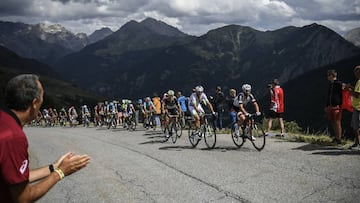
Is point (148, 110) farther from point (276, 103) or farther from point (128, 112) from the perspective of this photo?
point (276, 103)

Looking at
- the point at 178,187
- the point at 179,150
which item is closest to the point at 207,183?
the point at 178,187

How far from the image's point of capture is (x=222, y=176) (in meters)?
8.54

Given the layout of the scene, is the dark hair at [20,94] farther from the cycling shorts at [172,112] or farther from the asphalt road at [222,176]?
the cycling shorts at [172,112]

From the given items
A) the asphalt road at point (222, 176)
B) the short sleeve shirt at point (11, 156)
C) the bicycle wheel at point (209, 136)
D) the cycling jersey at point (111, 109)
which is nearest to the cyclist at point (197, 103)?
the bicycle wheel at point (209, 136)

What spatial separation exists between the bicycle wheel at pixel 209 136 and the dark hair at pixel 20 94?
10.4 m

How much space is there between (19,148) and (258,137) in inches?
388

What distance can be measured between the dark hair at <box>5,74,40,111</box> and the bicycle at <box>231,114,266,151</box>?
9.35m

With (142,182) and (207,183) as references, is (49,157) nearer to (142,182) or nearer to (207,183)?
(142,182)

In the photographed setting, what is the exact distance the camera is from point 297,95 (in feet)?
600

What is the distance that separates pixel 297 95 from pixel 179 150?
17841cm

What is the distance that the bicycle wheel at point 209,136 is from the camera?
522 inches

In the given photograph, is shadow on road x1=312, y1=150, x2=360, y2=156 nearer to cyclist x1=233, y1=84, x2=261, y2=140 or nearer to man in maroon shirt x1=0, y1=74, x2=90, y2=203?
cyclist x1=233, y1=84, x2=261, y2=140

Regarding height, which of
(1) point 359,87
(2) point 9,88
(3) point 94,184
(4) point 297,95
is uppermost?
(4) point 297,95

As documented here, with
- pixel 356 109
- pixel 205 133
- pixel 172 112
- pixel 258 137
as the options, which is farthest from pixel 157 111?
pixel 356 109
